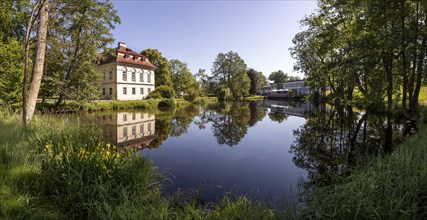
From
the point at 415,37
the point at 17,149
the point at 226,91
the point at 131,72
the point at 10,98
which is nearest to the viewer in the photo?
the point at 17,149

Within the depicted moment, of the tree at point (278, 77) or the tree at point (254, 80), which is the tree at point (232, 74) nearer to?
the tree at point (254, 80)

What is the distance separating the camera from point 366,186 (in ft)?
10.3

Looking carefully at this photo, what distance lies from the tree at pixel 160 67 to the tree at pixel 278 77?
80776 mm

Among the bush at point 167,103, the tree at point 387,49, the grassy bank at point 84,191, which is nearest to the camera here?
the grassy bank at point 84,191

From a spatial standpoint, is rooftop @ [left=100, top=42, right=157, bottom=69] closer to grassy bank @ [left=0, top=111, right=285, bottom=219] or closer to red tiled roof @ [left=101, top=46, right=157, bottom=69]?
red tiled roof @ [left=101, top=46, right=157, bottom=69]

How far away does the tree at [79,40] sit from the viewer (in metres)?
7.97

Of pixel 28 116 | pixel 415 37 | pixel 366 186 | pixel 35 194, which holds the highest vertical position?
pixel 415 37

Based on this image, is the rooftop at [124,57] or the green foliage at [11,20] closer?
the green foliage at [11,20]

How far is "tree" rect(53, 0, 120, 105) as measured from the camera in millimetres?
7971

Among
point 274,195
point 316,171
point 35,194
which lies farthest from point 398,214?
point 35,194

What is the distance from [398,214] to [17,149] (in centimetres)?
605

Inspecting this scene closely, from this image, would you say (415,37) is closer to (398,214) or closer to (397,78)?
(397,78)

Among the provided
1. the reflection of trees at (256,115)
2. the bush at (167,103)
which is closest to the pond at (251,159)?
the reflection of trees at (256,115)

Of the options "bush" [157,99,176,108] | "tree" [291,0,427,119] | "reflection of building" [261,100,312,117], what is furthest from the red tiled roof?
"tree" [291,0,427,119]
